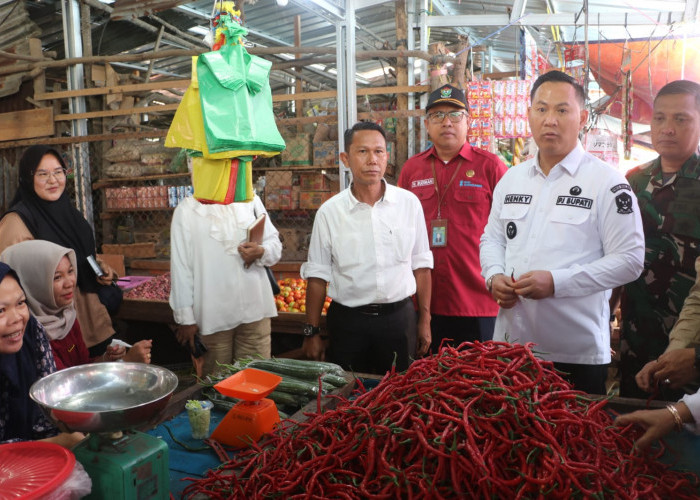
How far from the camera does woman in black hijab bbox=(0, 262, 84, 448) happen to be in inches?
67.2

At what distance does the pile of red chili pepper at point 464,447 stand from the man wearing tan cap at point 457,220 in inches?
67.4

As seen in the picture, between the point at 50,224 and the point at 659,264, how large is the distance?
133 inches

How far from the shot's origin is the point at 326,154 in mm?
5844

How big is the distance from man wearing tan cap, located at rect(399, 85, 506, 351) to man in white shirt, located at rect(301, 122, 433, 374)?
224 millimetres

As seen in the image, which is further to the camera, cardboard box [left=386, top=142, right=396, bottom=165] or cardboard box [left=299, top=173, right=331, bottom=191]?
cardboard box [left=299, top=173, right=331, bottom=191]

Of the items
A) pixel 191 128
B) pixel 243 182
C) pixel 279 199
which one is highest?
pixel 191 128

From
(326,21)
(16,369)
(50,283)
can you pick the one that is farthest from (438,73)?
(16,369)

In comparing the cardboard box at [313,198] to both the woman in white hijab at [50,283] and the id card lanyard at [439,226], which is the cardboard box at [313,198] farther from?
the woman in white hijab at [50,283]

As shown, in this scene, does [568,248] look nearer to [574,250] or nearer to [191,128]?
[574,250]

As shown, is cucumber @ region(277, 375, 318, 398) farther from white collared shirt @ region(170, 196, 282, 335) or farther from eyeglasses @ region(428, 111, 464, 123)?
eyeglasses @ region(428, 111, 464, 123)

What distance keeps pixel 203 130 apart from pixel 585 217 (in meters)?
1.87

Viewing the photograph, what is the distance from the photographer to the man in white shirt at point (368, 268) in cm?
286

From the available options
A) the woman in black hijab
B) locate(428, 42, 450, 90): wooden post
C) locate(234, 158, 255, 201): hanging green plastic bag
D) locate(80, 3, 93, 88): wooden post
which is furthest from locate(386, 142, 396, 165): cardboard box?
the woman in black hijab

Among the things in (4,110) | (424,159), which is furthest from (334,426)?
(4,110)
